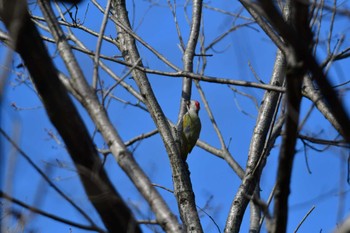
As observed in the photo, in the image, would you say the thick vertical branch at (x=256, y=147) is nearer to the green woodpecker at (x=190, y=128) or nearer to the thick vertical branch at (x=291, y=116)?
the green woodpecker at (x=190, y=128)

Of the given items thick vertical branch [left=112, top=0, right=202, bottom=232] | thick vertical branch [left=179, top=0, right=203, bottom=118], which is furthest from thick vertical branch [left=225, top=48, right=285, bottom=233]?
thick vertical branch [left=179, top=0, right=203, bottom=118]

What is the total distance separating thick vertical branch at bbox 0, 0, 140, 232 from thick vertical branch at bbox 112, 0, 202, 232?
5.28ft

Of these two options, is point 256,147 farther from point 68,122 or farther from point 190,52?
point 68,122

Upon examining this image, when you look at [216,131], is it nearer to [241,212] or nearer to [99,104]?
[241,212]

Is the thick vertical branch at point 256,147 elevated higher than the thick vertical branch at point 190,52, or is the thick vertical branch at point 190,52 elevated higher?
the thick vertical branch at point 190,52

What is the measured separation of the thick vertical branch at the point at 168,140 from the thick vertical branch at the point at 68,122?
1610 millimetres

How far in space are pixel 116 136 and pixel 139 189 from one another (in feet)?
0.80

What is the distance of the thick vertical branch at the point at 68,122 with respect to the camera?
2.20 m

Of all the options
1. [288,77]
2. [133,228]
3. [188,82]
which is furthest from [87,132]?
[188,82]

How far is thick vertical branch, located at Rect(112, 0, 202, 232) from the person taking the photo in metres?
3.97

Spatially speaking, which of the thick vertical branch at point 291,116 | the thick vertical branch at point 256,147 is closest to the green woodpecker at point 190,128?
the thick vertical branch at point 256,147

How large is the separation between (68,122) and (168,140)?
212cm

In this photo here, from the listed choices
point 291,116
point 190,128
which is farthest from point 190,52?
point 291,116

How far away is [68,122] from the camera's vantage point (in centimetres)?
Result: 221
